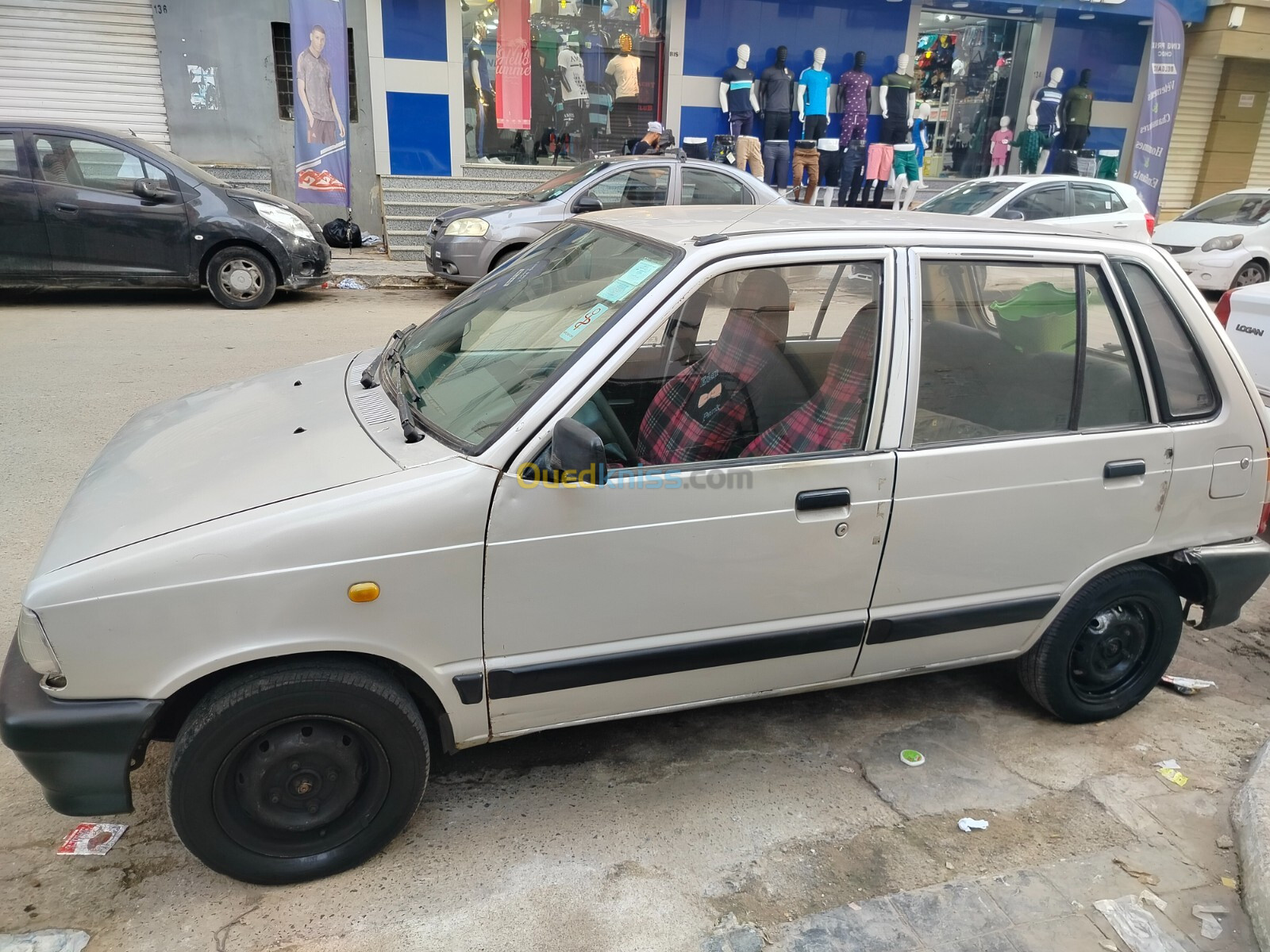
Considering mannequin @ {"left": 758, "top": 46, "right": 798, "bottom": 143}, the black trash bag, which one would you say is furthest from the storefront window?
the black trash bag

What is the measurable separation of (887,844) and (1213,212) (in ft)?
46.2

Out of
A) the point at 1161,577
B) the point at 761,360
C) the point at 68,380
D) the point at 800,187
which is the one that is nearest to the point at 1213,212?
the point at 800,187

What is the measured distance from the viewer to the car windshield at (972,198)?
443 inches

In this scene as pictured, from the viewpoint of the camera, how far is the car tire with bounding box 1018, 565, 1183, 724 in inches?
128

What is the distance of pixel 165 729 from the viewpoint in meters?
2.43

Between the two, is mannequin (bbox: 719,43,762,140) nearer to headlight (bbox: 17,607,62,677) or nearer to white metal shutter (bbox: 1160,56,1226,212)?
white metal shutter (bbox: 1160,56,1226,212)

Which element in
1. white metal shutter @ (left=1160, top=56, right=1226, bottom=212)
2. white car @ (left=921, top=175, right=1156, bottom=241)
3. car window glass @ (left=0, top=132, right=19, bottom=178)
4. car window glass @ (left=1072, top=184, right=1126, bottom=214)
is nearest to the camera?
car window glass @ (left=0, top=132, right=19, bottom=178)

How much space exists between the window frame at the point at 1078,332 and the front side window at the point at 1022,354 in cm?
1

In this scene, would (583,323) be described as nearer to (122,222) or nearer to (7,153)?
(122,222)

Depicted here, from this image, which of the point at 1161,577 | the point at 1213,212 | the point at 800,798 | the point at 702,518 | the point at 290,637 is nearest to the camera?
the point at 290,637

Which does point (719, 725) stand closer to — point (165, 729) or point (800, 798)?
point (800, 798)

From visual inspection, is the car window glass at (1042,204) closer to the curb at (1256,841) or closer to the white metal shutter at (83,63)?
the curb at (1256,841)

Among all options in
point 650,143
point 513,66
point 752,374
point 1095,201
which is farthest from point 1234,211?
point 752,374

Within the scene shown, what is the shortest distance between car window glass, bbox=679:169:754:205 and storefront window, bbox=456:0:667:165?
5.48 m
